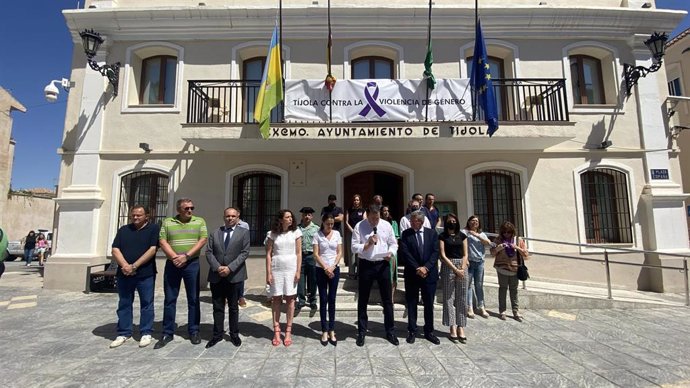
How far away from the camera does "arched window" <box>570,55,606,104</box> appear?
32.9 ft

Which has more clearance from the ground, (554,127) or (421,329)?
(554,127)

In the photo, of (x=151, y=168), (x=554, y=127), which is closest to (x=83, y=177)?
(x=151, y=168)

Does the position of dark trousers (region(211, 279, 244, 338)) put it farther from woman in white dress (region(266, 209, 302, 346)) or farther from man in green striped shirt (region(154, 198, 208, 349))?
woman in white dress (region(266, 209, 302, 346))

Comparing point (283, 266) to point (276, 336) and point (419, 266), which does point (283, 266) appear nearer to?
point (276, 336)

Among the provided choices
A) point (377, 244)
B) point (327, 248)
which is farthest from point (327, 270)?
point (377, 244)

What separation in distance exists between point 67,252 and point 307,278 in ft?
22.1

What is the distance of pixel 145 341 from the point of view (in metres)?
4.84

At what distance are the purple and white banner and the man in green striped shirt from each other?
437 cm

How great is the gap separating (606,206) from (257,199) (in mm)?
9316

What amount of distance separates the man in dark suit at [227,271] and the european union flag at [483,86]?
5.99 metres

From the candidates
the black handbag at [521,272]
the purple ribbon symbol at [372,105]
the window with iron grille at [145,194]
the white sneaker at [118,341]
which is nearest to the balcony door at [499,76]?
the purple ribbon symbol at [372,105]

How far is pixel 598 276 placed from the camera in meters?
8.87

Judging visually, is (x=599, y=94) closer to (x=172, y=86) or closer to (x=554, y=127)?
(x=554, y=127)

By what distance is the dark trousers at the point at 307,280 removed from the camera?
251 inches
